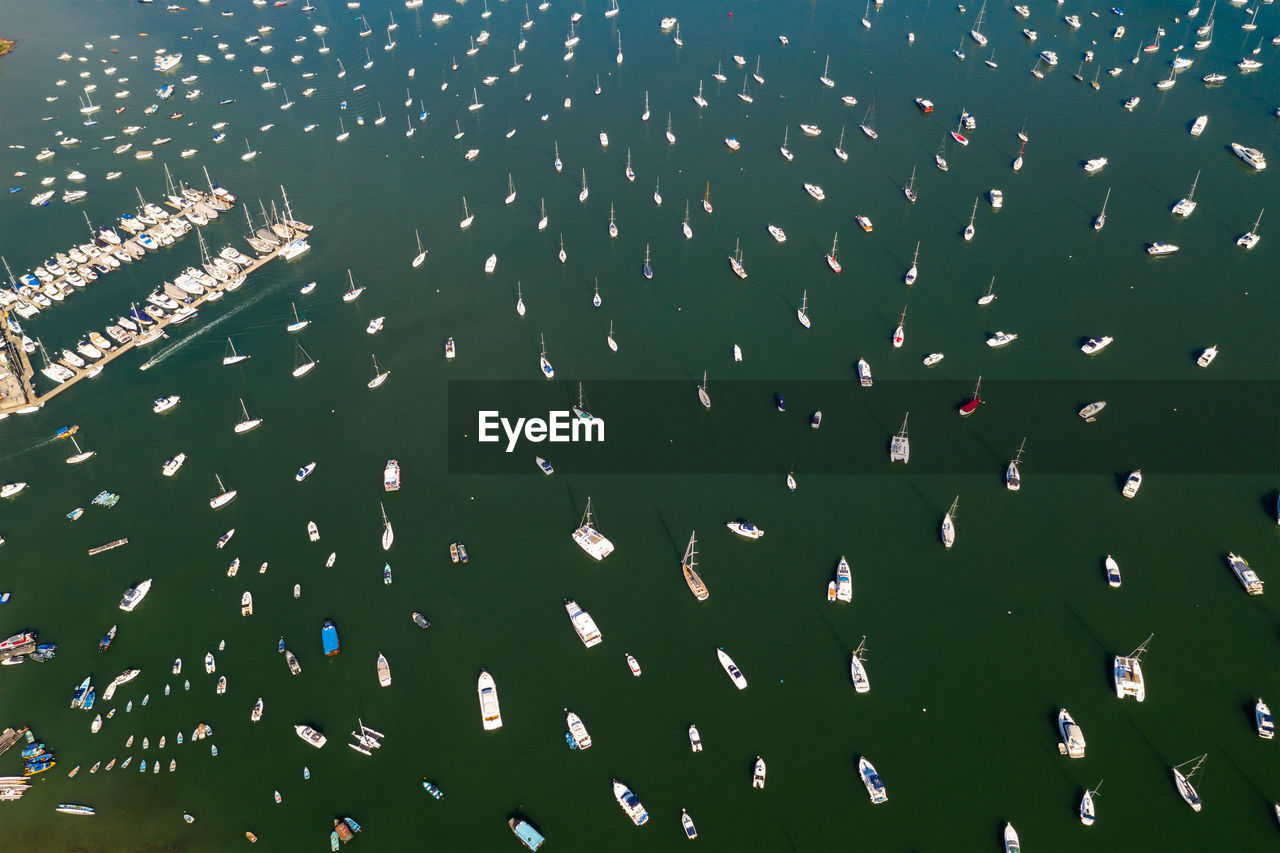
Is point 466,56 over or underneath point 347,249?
over

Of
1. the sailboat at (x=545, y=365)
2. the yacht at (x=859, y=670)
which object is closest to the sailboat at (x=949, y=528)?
the yacht at (x=859, y=670)

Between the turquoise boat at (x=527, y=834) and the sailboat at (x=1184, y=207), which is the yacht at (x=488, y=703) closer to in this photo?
the turquoise boat at (x=527, y=834)

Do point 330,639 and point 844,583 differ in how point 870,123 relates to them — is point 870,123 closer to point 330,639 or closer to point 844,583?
point 844,583

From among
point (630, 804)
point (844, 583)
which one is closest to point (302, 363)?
point (630, 804)

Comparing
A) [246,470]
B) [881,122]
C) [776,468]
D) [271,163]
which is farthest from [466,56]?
[776,468]

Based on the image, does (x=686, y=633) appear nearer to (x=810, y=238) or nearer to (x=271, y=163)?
(x=810, y=238)

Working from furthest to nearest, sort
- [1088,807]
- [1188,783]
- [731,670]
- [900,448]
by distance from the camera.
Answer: [900,448]
[731,670]
[1188,783]
[1088,807]
